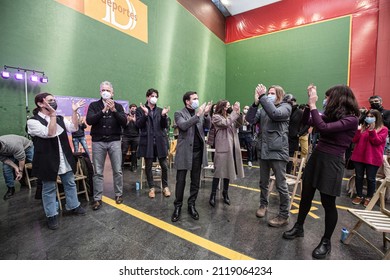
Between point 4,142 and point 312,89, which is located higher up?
point 312,89

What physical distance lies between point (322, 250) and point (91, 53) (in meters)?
6.15

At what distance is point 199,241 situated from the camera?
223 centimetres

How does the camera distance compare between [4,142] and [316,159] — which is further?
[4,142]

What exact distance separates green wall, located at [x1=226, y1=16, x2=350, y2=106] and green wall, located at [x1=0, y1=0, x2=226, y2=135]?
2685 mm

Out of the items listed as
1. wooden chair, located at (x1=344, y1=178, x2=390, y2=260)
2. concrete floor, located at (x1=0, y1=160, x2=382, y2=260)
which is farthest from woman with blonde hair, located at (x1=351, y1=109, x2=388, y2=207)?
wooden chair, located at (x1=344, y1=178, x2=390, y2=260)

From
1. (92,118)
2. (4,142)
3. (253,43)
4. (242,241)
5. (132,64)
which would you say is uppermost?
(253,43)

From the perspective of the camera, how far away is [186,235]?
2.35 m

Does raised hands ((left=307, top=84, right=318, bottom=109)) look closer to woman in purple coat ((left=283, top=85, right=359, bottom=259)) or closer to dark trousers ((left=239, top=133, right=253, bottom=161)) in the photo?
woman in purple coat ((left=283, top=85, right=359, bottom=259))

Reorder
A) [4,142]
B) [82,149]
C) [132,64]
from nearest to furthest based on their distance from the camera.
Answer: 1. [4,142]
2. [82,149]
3. [132,64]

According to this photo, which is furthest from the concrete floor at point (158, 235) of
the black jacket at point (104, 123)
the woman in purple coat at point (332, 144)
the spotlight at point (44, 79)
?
the spotlight at point (44, 79)

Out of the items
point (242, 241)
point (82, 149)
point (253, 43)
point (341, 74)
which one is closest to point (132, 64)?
point (82, 149)

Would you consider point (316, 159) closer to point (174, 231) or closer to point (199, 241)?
point (199, 241)

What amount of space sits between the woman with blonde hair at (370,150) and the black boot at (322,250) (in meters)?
1.93

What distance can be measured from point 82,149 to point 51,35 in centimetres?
269
